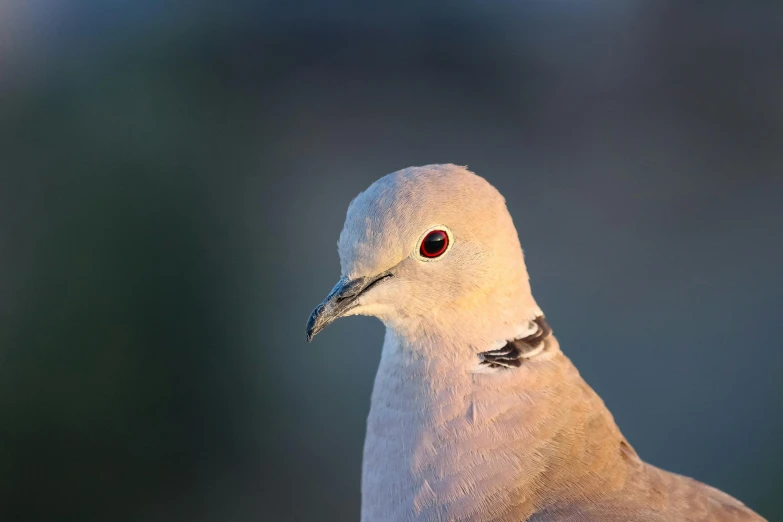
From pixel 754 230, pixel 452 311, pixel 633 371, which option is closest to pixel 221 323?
pixel 633 371

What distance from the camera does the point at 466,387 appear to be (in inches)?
46.4

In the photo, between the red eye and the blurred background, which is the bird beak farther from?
the blurred background

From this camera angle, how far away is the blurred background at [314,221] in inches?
120

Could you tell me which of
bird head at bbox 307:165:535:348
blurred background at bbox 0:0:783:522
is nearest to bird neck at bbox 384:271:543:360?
bird head at bbox 307:165:535:348

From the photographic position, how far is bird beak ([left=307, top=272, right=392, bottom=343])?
45.6 inches

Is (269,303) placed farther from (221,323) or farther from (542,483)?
(542,483)

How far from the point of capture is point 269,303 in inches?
142

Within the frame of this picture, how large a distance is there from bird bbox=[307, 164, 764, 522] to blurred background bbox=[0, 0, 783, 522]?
213 centimetres

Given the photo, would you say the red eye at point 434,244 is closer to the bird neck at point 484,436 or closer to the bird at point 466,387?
the bird at point 466,387

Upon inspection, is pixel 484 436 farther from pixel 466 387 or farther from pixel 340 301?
pixel 340 301

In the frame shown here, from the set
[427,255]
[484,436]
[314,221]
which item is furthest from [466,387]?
[314,221]

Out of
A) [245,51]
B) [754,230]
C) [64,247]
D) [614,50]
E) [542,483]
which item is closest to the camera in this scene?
[542,483]

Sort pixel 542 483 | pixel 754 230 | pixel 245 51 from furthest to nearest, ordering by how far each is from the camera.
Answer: pixel 245 51, pixel 754 230, pixel 542 483

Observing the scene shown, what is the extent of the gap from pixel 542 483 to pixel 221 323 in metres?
2.50
